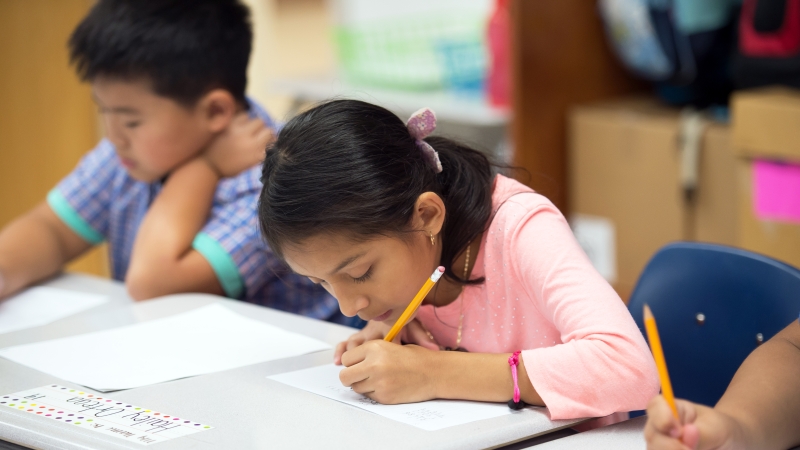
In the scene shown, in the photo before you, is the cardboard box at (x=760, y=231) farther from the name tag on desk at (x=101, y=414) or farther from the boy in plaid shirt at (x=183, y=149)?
the name tag on desk at (x=101, y=414)

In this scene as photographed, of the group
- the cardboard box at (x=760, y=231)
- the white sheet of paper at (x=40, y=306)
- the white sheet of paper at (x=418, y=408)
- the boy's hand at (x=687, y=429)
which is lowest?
the cardboard box at (x=760, y=231)

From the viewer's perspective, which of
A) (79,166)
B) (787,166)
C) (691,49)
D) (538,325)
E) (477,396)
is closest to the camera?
(477,396)

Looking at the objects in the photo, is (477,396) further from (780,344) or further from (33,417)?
(33,417)

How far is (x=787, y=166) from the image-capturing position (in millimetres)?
2100

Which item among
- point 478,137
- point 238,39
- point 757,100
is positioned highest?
point 238,39

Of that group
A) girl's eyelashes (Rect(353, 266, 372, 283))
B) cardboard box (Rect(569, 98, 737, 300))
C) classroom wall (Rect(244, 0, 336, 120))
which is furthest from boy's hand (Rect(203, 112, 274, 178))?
classroom wall (Rect(244, 0, 336, 120))

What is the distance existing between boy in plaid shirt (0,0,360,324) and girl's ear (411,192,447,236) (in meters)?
0.52

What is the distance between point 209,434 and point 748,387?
52 cm

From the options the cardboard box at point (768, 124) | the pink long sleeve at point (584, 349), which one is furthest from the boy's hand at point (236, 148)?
the cardboard box at point (768, 124)

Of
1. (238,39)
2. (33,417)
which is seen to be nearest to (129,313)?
(33,417)

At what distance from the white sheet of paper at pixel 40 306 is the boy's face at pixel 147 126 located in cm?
25

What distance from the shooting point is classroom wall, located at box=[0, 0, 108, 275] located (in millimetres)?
2605

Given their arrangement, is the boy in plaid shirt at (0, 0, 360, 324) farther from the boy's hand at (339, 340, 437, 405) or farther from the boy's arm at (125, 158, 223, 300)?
the boy's hand at (339, 340, 437, 405)

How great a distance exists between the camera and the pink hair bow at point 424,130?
1.12 m
